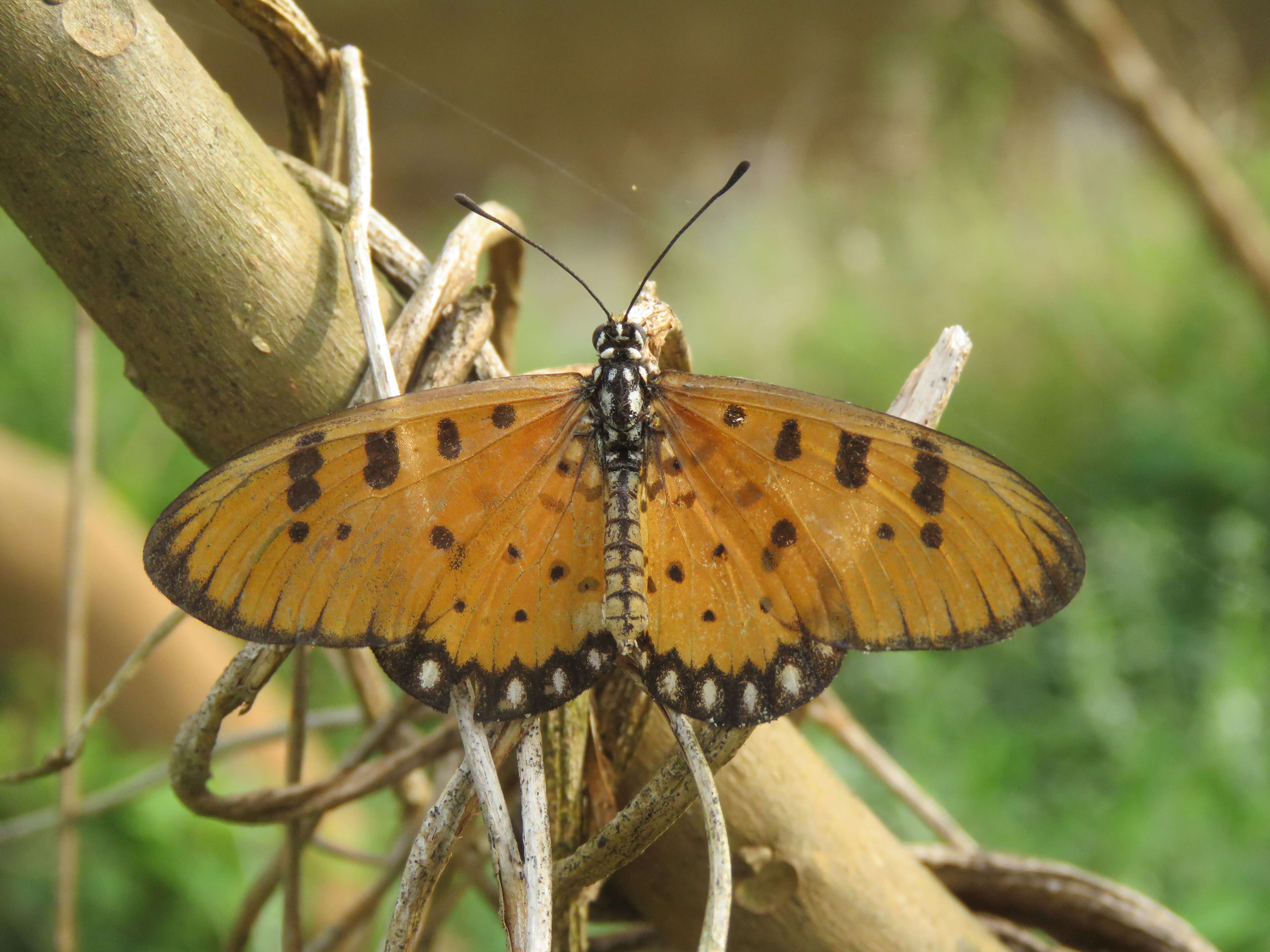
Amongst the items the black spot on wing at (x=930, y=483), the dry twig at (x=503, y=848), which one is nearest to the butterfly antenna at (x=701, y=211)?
the black spot on wing at (x=930, y=483)

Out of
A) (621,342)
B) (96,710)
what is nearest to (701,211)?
Answer: (621,342)

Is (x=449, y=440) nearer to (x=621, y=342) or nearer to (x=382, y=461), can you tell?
(x=382, y=461)

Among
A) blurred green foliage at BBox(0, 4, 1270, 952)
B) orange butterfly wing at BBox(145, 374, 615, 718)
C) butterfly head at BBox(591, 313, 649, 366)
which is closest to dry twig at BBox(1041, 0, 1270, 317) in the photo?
blurred green foliage at BBox(0, 4, 1270, 952)

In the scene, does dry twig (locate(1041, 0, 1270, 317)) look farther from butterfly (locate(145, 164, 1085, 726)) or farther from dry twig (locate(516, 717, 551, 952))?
dry twig (locate(516, 717, 551, 952))

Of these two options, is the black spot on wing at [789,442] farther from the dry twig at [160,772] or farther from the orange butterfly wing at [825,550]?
the dry twig at [160,772]

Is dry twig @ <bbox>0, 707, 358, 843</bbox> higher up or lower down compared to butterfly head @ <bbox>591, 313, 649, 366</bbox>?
lower down

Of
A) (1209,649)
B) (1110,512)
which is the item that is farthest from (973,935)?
(1110,512)
